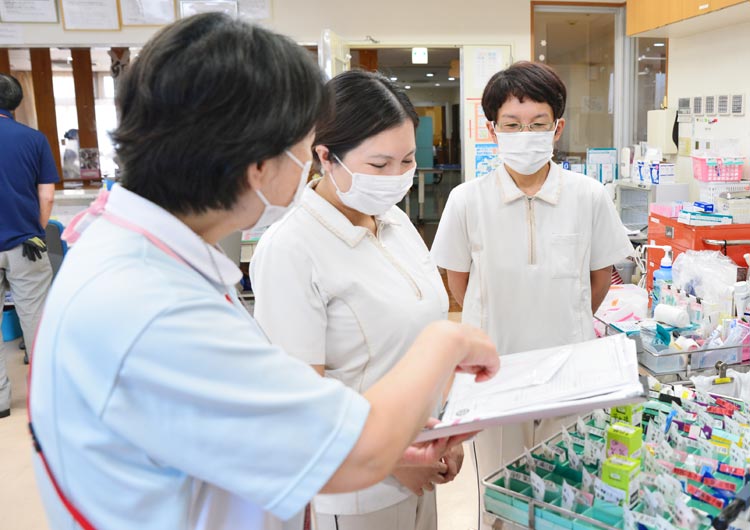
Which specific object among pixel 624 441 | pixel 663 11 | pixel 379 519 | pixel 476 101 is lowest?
pixel 379 519

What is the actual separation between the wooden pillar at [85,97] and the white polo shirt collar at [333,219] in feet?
15.2

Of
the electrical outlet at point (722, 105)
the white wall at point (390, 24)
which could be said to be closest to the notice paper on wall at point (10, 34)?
the white wall at point (390, 24)

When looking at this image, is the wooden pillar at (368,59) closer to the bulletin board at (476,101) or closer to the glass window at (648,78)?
the bulletin board at (476,101)

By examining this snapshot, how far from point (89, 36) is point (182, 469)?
5.13 metres

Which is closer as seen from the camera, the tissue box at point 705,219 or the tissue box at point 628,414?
the tissue box at point 628,414

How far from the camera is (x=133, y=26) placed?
16.0 ft

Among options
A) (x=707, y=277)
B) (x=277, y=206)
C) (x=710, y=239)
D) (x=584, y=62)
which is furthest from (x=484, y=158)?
(x=277, y=206)

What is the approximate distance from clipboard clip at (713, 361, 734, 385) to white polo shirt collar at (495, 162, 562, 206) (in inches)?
25.2

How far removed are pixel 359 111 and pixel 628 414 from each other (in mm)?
829

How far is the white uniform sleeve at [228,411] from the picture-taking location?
611 mm

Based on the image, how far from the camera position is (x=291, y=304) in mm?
1185

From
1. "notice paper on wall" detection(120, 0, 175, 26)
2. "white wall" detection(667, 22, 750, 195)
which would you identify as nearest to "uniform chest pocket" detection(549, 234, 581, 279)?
"white wall" detection(667, 22, 750, 195)

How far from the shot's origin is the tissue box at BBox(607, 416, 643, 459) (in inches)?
44.4

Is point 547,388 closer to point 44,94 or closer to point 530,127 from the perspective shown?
point 530,127
